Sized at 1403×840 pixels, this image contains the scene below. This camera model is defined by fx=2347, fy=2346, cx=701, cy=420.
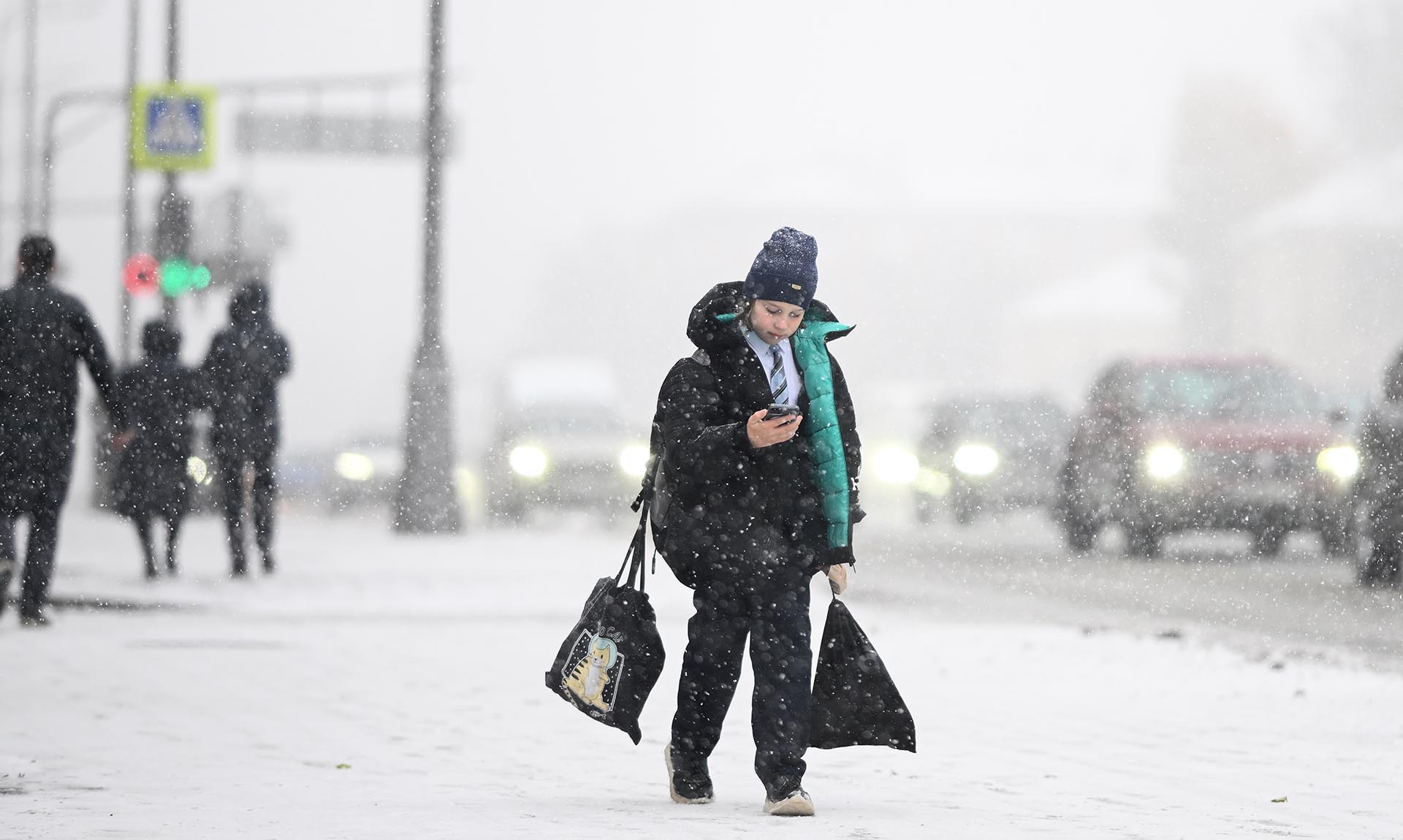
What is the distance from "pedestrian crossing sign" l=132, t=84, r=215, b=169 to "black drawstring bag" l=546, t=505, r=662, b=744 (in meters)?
14.1

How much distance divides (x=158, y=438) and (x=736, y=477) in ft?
30.7

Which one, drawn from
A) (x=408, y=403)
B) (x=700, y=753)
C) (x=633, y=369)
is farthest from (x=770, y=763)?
(x=633, y=369)

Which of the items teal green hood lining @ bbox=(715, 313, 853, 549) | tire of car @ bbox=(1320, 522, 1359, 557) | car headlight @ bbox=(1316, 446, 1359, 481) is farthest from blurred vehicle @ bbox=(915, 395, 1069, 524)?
teal green hood lining @ bbox=(715, 313, 853, 549)

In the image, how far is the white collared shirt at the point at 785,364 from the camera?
600 cm

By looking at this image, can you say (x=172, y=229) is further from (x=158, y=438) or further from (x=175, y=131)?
(x=158, y=438)

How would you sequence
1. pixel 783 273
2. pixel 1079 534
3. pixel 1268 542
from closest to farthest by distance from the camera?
pixel 783 273, pixel 1268 542, pixel 1079 534

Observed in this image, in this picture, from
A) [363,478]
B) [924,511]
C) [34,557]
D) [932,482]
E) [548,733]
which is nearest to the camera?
[548,733]

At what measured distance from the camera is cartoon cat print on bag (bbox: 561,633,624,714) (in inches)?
243

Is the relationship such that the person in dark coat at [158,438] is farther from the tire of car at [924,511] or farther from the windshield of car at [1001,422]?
the tire of car at [924,511]

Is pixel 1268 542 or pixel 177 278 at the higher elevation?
pixel 177 278

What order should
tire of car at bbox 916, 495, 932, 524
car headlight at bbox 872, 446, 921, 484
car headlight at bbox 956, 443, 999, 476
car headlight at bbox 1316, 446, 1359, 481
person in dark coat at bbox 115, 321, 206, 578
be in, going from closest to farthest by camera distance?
person in dark coat at bbox 115, 321, 206, 578, car headlight at bbox 1316, 446, 1359, 481, car headlight at bbox 956, 443, 999, 476, tire of car at bbox 916, 495, 932, 524, car headlight at bbox 872, 446, 921, 484

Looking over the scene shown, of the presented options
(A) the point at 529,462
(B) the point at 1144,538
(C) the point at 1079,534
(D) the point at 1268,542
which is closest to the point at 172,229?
(A) the point at 529,462

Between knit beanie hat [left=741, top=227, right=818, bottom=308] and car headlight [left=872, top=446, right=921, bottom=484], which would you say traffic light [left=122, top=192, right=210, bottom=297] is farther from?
knit beanie hat [left=741, top=227, right=818, bottom=308]

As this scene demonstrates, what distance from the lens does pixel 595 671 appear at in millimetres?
6188
